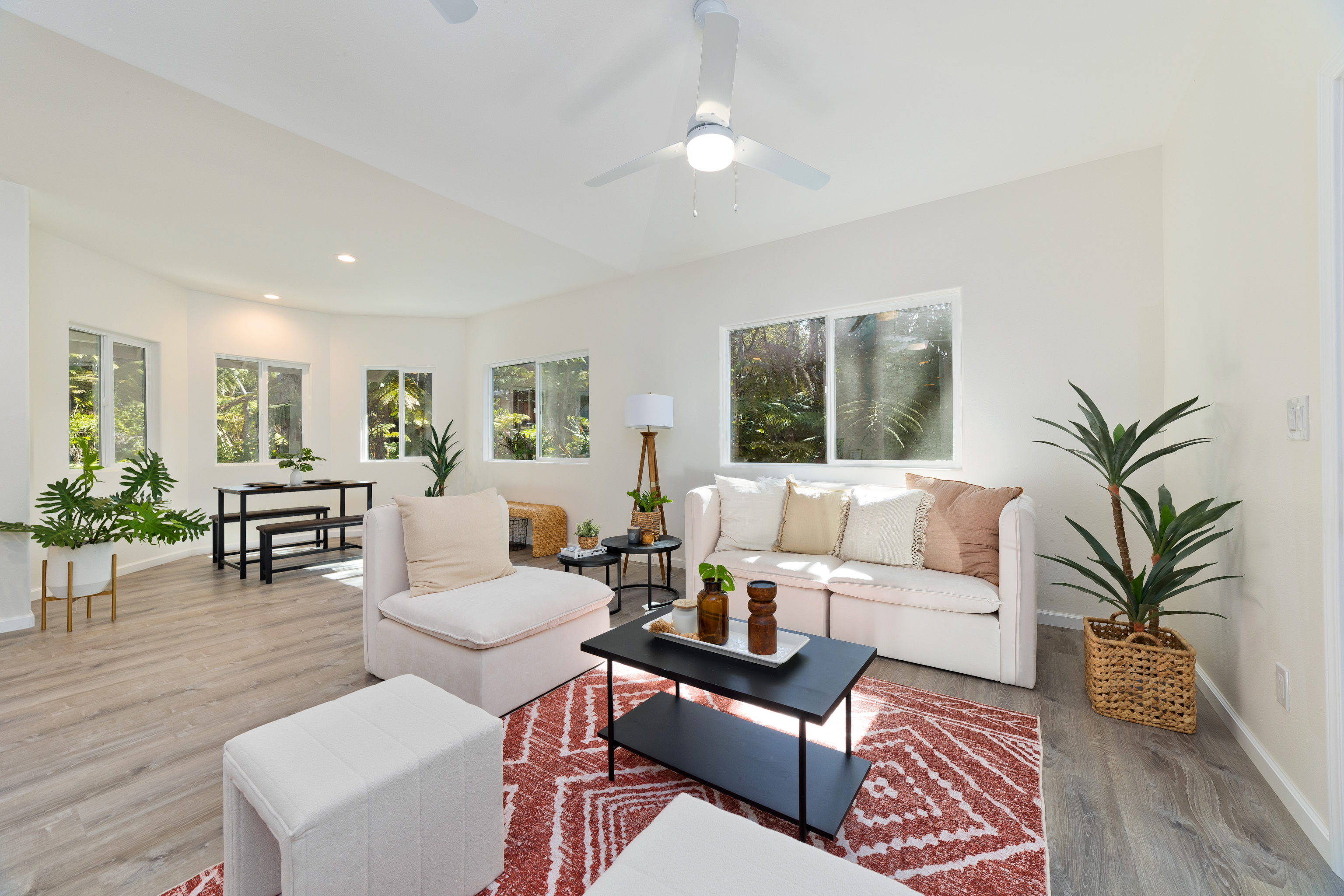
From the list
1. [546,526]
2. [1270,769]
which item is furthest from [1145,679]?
[546,526]

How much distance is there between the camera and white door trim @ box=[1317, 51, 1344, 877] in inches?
56.5

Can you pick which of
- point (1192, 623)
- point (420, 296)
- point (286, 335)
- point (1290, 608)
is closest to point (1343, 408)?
point (1290, 608)

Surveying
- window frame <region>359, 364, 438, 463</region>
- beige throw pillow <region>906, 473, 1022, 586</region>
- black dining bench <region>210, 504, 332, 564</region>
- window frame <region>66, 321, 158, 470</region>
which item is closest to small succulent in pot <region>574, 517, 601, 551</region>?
beige throw pillow <region>906, 473, 1022, 586</region>

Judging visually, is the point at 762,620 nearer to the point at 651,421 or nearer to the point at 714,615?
the point at 714,615

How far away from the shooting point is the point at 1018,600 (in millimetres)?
2484

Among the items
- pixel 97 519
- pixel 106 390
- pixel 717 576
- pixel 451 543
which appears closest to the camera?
pixel 717 576

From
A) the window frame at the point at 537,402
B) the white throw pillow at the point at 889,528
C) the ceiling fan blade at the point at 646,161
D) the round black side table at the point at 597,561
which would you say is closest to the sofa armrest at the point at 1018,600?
the white throw pillow at the point at 889,528

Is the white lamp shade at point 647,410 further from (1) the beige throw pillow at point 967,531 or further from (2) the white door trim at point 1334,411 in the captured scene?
(2) the white door trim at point 1334,411

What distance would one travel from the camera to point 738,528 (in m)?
3.54

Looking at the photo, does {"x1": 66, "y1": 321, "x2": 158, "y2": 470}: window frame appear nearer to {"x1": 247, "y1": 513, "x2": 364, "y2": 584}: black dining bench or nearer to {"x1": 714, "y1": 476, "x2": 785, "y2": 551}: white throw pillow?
{"x1": 247, "y1": 513, "x2": 364, "y2": 584}: black dining bench

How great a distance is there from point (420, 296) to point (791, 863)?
620 cm

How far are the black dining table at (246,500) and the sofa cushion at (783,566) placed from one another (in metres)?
3.33

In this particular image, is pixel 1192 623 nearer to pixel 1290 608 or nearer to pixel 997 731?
pixel 1290 608

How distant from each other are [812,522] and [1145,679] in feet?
Result: 5.31
